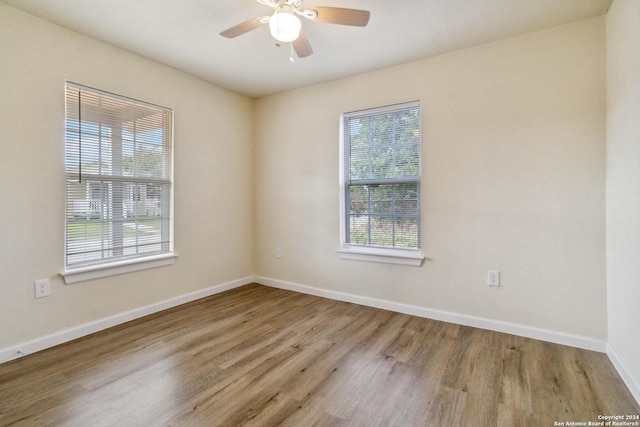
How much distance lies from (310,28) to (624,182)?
234cm

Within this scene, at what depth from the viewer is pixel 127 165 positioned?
2760 millimetres

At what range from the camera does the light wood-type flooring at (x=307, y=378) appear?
5.04 feet

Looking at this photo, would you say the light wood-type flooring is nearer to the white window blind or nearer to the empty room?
the empty room

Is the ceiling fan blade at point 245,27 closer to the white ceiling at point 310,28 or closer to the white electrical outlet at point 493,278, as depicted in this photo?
the white ceiling at point 310,28

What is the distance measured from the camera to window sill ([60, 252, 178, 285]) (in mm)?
2388

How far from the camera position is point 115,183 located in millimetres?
2676

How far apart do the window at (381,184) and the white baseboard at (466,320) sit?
45 cm

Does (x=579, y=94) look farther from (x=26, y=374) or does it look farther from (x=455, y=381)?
(x=26, y=374)

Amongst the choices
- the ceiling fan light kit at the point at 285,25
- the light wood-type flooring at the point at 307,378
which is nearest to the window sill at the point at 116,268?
the light wood-type flooring at the point at 307,378

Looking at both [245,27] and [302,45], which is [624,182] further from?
[245,27]

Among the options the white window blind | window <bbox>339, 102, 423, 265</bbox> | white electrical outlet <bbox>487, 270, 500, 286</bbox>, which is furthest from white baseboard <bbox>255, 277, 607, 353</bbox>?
the white window blind

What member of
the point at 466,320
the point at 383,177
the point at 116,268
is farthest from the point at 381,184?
the point at 116,268

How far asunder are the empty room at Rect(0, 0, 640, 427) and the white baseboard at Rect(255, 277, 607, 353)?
0.6 inches

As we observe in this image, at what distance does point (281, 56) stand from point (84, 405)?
9.57ft
